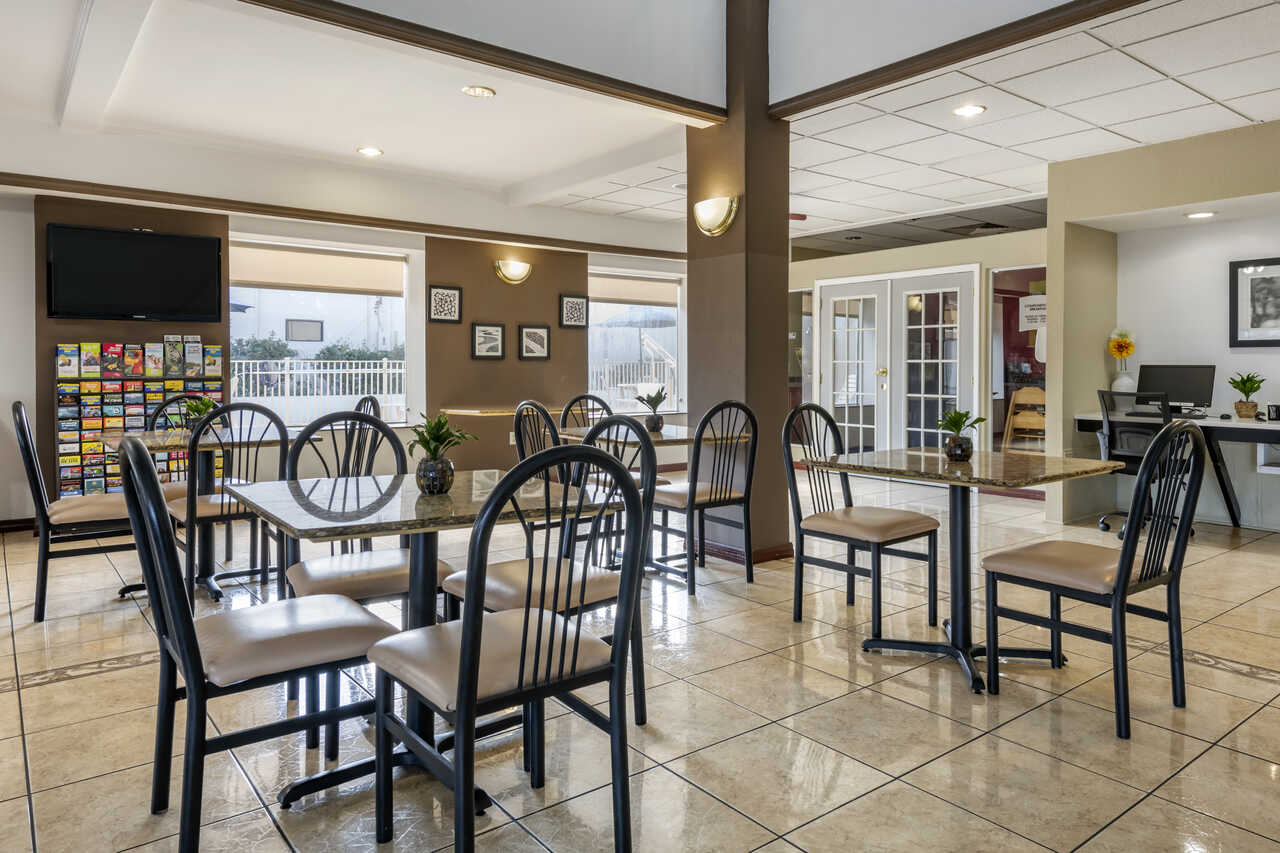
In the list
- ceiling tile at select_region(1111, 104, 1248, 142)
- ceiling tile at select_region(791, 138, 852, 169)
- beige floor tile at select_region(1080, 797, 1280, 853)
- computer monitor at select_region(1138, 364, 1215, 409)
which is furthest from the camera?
computer monitor at select_region(1138, 364, 1215, 409)

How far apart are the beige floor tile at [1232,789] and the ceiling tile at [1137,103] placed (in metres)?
3.47

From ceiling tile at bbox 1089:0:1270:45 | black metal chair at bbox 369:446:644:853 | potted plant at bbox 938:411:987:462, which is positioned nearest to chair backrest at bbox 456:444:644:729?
black metal chair at bbox 369:446:644:853

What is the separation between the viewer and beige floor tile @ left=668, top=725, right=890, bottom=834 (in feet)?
6.62

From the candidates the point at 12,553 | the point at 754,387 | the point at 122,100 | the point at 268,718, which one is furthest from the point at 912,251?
the point at 12,553

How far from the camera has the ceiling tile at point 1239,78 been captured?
3.93 metres

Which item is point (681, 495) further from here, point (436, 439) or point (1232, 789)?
point (1232, 789)

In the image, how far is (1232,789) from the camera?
209 cm

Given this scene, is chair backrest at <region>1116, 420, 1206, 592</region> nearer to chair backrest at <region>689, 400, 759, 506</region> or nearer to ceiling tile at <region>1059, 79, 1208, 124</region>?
chair backrest at <region>689, 400, 759, 506</region>

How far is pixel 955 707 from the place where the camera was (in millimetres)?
2625

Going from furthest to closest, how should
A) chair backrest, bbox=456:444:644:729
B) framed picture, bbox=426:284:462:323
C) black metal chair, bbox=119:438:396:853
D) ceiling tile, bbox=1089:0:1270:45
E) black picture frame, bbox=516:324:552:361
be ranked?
black picture frame, bbox=516:324:552:361 → framed picture, bbox=426:284:462:323 → ceiling tile, bbox=1089:0:1270:45 → black metal chair, bbox=119:438:396:853 → chair backrest, bbox=456:444:644:729

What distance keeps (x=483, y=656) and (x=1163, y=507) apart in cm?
217

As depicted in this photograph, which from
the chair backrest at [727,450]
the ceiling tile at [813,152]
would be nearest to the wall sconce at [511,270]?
the ceiling tile at [813,152]

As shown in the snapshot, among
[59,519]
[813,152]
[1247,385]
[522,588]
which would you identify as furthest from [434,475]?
[1247,385]

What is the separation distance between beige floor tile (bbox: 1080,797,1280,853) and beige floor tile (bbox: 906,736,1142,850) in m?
0.04
